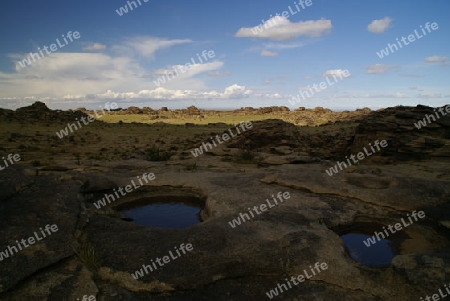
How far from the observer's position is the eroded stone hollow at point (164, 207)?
9.13 meters

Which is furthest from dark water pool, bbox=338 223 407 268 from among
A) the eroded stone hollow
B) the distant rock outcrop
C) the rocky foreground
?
the distant rock outcrop

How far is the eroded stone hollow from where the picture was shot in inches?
360

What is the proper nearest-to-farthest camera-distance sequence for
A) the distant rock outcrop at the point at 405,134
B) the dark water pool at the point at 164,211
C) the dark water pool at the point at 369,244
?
the dark water pool at the point at 369,244 < the dark water pool at the point at 164,211 < the distant rock outcrop at the point at 405,134

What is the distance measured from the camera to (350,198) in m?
9.66

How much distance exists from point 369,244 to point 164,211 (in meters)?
6.21

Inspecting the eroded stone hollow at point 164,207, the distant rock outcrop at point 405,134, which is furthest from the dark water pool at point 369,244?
the distant rock outcrop at point 405,134

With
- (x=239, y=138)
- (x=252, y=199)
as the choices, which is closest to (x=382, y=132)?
(x=239, y=138)

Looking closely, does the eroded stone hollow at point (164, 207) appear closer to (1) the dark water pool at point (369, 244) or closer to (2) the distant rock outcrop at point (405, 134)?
(1) the dark water pool at point (369, 244)

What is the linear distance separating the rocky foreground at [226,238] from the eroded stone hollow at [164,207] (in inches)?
4.1

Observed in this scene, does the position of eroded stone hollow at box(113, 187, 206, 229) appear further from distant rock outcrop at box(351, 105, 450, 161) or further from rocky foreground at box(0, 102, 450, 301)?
distant rock outcrop at box(351, 105, 450, 161)

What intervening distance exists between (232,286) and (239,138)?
694 inches

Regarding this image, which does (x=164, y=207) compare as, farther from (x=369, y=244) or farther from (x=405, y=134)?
(x=405, y=134)

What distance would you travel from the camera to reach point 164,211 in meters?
9.97

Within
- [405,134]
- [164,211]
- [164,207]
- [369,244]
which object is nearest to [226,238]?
[369,244]
